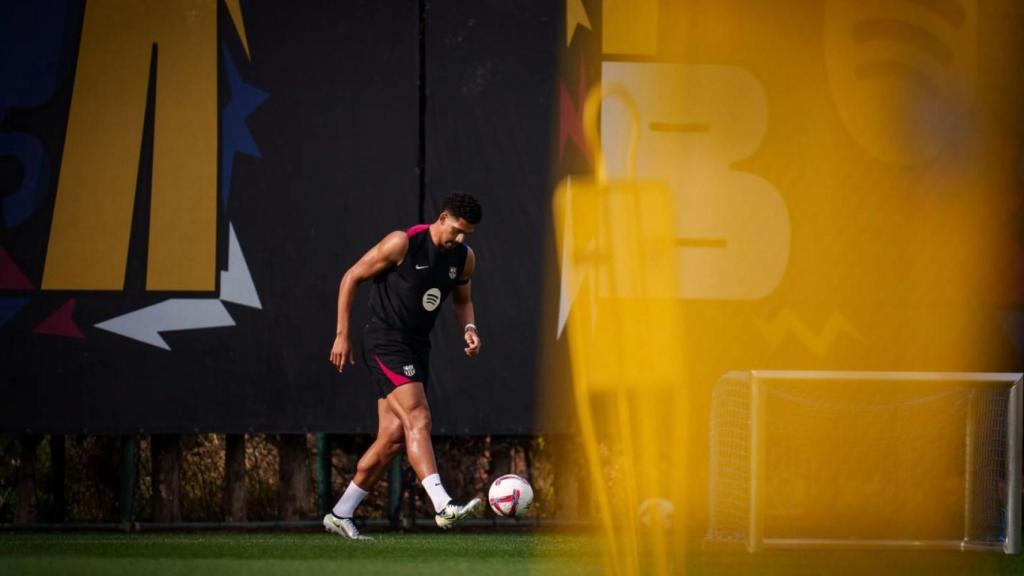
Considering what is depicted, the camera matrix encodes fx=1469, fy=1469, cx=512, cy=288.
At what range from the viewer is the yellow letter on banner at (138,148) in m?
9.70

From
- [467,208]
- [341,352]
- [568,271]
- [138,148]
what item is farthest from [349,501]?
[138,148]

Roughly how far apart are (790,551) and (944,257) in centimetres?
254

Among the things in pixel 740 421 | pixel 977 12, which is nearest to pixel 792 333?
pixel 740 421

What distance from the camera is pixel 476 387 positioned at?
9.90 m

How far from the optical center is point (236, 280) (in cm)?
980

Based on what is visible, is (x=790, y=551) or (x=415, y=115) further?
(x=415, y=115)

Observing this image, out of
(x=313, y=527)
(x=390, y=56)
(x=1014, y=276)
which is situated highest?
(x=390, y=56)

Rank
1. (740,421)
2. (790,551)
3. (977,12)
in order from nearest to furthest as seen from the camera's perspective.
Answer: (790,551)
(740,421)
(977,12)

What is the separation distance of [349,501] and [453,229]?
1.83m

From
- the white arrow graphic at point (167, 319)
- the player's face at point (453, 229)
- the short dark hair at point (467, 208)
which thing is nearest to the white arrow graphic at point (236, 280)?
the white arrow graphic at point (167, 319)

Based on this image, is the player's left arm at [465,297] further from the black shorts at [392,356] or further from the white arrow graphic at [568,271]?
the white arrow graphic at [568,271]

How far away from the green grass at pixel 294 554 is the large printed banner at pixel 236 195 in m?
0.76

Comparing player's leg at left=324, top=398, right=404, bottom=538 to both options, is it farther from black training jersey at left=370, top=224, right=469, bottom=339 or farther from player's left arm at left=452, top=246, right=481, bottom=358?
player's left arm at left=452, top=246, right=481, bottom=358

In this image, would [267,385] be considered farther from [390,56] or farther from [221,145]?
[390,56]
